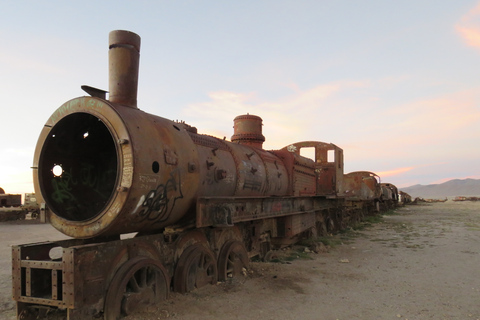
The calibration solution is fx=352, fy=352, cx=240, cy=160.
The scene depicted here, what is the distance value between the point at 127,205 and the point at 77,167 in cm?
191

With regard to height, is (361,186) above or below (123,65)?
below

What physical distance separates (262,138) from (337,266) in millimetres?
3903

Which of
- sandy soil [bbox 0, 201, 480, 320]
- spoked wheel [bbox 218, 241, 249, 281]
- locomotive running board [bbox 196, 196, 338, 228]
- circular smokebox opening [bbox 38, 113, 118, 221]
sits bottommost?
sandy soil [bbox 0, 201, 480, 320]

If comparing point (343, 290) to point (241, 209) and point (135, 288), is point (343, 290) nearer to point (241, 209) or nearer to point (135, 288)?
point (241, 209)

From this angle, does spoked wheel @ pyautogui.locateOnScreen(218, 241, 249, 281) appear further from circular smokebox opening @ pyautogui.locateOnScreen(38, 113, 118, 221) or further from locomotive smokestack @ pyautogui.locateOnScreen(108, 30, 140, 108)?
locomotive smokestack @ pyautogui.locateOnScreen(108, 30, 140, 108)

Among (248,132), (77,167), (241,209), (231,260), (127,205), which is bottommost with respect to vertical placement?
(231,260)

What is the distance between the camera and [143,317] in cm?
460

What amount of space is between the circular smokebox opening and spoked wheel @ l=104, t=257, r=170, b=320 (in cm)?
100

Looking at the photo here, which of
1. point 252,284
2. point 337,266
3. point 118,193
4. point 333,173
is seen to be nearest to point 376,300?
point 252,284

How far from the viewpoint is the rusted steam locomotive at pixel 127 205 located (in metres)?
4.36

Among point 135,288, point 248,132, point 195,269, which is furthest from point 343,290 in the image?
point 248,132

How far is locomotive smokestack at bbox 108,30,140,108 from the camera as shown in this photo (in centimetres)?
539

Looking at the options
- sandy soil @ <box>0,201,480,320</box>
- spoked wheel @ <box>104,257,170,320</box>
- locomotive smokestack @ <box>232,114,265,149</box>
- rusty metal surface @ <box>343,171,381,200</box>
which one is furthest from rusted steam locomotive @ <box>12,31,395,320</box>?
rusty metal surface @ <box>343,171,381,200</box>

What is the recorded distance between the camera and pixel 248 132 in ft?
32.1
